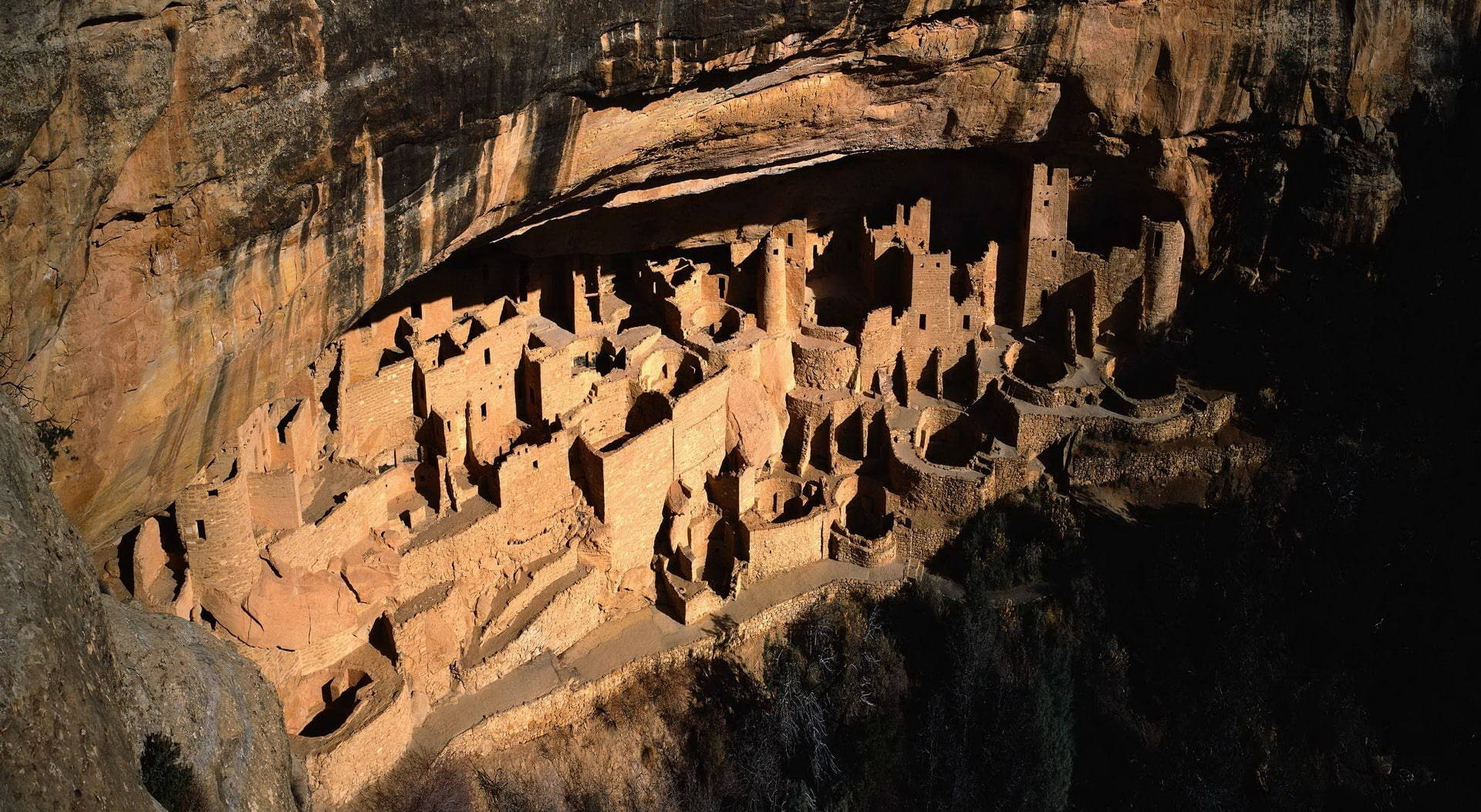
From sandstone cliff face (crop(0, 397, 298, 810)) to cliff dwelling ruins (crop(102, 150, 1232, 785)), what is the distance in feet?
17.5

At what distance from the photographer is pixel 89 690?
698cm

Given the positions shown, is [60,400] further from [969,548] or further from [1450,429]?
[1450,429]

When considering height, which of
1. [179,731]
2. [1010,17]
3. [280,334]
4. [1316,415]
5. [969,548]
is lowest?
[969,548]

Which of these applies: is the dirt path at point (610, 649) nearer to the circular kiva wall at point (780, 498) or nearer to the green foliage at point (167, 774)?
the circular kiva wall at point (780, 498)

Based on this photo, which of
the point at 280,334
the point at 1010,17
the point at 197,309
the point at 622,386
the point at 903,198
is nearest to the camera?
the point at 197,309

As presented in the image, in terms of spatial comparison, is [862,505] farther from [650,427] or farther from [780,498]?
[650,427]

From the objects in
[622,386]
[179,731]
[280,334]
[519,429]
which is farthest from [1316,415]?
[179,731]

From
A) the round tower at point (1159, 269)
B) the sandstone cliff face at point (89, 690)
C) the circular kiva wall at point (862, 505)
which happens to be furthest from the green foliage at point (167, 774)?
the round tower at point (1159, 269)

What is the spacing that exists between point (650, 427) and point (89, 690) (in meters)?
13.5

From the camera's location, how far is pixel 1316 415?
941 inches

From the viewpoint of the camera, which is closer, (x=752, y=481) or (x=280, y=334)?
(x=280, y=334)

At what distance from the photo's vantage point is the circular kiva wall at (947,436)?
23.2 metres

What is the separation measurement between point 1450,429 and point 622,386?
15.3 meters

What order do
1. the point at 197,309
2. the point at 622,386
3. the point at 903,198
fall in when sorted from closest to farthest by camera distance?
the point at 197,309 → the point at 622,386 → the point at 903,198
